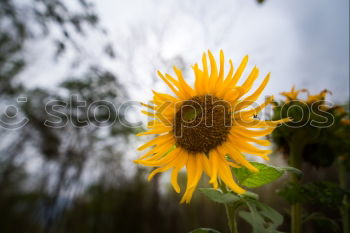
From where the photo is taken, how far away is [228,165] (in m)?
0.81

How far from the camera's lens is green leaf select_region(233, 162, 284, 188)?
0.70 meters

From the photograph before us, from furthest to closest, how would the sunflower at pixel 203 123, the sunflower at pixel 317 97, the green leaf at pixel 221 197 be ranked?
the sunflower at pixel 317 97 → the sunflower at pixel 203 123 → the green leaf at pixel 221 197

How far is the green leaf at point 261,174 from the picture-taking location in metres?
0.69

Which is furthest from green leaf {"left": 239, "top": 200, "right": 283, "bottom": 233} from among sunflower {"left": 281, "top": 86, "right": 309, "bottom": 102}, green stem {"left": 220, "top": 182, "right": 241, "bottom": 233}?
sunflower {"left": 281, "top": 86, "right": 309, "bottom": 102}

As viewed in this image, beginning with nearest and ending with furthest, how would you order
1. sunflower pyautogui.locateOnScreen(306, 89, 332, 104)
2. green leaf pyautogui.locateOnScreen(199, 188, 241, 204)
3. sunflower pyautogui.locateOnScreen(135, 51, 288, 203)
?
green leaf pyautogui.locateOnScreen(199, 188, 241, 204) → sunflower pyautogui.locateOnScreen(135, 51, 288, 203) → sunflower pyautogui.locateOnScreen(306, 89, 332, 104)

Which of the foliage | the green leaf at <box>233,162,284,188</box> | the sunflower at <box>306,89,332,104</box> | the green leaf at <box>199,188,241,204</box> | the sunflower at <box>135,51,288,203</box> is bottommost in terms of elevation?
the foliage

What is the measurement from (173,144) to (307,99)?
2.10 ft

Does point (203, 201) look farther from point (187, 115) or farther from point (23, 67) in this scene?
point (23, 67)

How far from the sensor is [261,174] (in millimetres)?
740

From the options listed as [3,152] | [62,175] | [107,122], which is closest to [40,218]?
[62,175]

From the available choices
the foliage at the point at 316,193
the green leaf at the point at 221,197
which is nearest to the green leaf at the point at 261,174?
the green leaf at the point at 221,197

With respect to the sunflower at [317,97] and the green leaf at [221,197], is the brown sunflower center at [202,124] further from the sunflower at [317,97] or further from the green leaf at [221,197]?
the sunflower at [317,97]

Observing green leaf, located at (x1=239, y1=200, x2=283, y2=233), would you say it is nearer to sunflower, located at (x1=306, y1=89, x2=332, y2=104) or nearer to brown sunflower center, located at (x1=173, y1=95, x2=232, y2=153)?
brown sunflower center, located at (x1=173, y1=95, x2=232, y2=153)

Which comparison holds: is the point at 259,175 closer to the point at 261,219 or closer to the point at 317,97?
the point at 261,219
